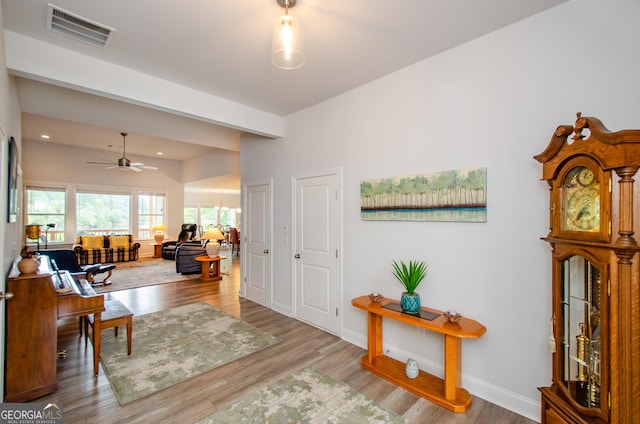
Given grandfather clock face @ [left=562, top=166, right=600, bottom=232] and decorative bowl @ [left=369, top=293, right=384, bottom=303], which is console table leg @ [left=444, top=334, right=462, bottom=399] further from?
grandfather clock face @ [left=562, top=166, right=600, bottom=232]

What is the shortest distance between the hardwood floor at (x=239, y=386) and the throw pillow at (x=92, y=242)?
519 cm

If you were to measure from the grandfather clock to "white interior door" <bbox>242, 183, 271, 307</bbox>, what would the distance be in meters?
3.67

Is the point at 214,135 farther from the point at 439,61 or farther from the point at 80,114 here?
the point at 439,61

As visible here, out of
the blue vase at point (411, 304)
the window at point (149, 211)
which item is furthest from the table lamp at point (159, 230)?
the blue vase at point (411, 304)

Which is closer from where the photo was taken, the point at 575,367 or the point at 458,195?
the point at 575,367

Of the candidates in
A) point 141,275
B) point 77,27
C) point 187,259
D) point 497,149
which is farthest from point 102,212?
point 497,149

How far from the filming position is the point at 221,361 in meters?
2.94

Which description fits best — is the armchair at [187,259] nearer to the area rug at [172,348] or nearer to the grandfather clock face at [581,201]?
the area rug at [172,348]

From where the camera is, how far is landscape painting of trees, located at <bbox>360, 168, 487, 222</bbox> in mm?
2404

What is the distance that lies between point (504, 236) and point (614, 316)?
38.5 inches

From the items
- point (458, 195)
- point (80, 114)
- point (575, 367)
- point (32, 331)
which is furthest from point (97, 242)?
point (575, 367)

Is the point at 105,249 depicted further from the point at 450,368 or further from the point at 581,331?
the point at 581,331

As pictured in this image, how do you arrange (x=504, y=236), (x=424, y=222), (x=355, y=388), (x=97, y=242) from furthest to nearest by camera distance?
(x=97, y=242) → (x=424, y=222) → (x=355, y=388) → (x=504, y=236)

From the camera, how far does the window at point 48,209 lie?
7570 mm
